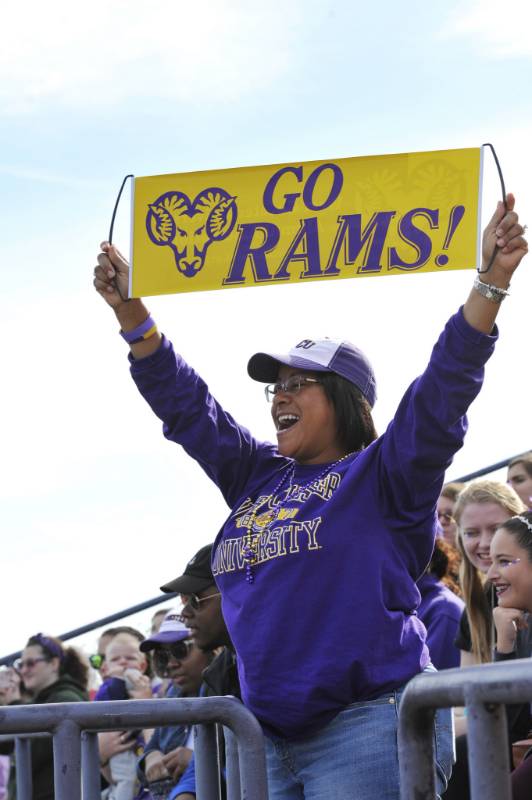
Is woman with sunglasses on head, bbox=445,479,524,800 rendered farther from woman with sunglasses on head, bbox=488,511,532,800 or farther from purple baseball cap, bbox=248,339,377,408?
purple baseball cap, bbox=248,339,377,408

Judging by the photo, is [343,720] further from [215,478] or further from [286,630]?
[215,478]

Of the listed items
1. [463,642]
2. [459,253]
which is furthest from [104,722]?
[463,642]

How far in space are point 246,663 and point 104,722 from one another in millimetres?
422

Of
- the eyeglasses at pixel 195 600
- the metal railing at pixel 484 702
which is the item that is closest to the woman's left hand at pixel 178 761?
the eyeglasses at pixel 195 600

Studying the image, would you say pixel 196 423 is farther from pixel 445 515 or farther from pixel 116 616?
pixel 116 616

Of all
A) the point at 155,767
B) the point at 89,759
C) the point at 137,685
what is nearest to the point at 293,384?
the point at 89,759

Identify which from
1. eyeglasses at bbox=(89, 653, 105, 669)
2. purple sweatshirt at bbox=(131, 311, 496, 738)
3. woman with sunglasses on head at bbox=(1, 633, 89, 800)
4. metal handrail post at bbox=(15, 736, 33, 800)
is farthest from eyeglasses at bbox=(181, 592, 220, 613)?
eyeglasses at bbox=(89, 653, 105, 669)

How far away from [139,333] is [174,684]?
2.50 metres

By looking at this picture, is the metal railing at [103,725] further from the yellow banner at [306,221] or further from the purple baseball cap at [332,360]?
the yellow banner at [306,221]

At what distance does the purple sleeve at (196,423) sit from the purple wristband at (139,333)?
0.05 metres

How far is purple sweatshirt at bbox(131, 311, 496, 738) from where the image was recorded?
3129mm

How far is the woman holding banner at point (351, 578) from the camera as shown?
3.11 m

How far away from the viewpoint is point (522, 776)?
12.0ft

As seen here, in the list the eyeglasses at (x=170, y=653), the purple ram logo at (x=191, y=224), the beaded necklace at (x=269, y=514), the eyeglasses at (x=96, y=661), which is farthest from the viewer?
the eyeglasses at (x=96, y=661)
